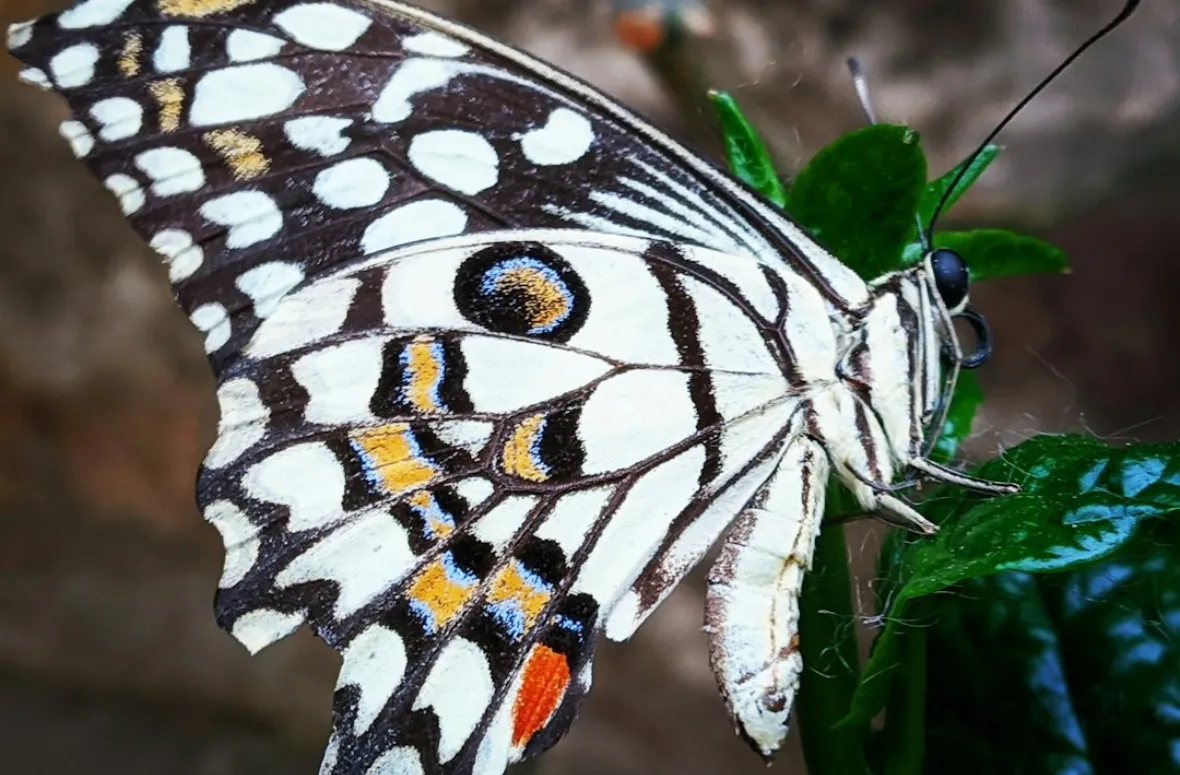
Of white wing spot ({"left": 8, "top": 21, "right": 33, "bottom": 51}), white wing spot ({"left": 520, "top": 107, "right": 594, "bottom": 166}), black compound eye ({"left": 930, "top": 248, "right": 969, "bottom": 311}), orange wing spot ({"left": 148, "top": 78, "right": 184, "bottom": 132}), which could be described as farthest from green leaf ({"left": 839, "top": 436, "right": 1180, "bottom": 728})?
white wing spot ({"left": 8, "top": 21, "right": 33, "bottom": 51})

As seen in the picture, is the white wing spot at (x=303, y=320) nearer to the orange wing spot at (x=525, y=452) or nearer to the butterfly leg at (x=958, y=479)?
the orange wing spot at (x=525, y=452)

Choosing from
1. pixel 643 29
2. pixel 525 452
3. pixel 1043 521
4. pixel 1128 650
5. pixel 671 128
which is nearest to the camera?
pixel 1043 521

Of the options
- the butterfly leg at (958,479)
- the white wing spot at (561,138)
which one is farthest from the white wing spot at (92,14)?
the butterfly leg at (958,479)

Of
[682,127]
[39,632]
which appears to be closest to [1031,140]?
[682,127]

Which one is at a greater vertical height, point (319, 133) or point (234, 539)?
point (319, 133)

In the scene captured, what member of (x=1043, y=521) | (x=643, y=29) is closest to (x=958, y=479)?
(x=1043, y=521)

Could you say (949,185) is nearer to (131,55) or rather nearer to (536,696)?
(536,696)

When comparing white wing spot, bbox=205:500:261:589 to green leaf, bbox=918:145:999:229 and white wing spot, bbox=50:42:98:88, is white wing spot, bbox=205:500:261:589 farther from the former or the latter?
green leaf, bbox=918:145:999:229
